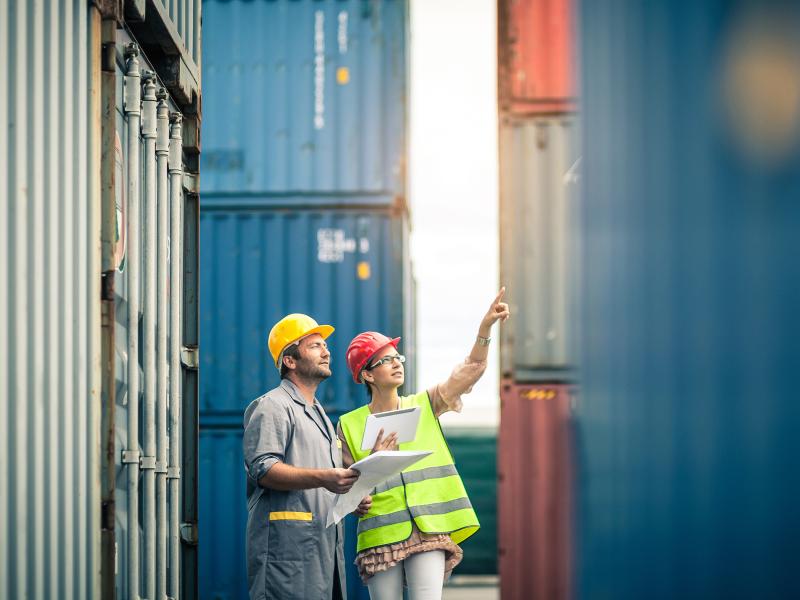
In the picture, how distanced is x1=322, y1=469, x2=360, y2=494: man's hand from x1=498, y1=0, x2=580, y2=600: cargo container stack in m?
4.08

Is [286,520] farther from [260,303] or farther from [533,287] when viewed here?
[260,303]

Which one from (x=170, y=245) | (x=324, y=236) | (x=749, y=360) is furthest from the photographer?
(x=324, y=236)

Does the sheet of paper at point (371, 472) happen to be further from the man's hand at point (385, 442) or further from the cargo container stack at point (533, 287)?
the cargo container stack at point (533, 287)

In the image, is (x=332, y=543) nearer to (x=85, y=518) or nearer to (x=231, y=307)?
(x=85, y=518)

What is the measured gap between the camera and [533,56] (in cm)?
900

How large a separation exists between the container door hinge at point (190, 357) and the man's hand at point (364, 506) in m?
1.20

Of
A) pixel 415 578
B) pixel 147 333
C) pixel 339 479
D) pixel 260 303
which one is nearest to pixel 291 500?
pixel 339 479

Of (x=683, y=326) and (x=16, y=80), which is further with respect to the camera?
(x=683, y=326)

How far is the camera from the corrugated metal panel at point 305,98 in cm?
946

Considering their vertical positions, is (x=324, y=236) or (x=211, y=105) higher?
(x=211, y=105)

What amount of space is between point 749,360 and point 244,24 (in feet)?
22.0

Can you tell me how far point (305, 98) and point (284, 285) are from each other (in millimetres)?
1781

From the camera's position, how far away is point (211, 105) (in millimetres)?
9633

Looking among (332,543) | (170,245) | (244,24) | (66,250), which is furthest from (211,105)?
(66,250)
